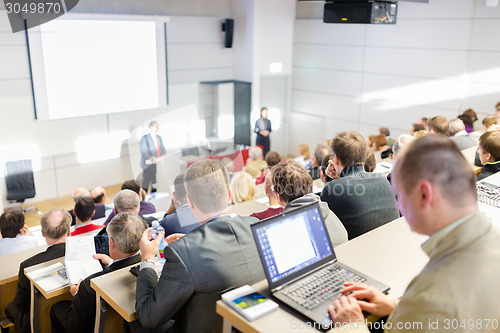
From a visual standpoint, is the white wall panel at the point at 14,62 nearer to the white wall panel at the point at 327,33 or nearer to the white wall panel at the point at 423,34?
the white wall panel at the point at 327,33

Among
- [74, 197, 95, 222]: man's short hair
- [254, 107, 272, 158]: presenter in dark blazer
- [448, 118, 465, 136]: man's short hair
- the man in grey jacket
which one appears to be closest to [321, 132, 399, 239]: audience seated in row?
the man in grey jacket

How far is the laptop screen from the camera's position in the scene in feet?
5.30

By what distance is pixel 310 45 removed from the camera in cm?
957

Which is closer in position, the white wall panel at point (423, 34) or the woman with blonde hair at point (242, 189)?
the woman with blonde hair at point (242, 189)

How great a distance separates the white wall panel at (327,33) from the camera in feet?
28.6

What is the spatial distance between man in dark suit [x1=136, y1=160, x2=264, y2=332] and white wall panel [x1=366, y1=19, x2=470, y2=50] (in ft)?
22.0

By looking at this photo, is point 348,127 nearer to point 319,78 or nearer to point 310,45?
point 319,78

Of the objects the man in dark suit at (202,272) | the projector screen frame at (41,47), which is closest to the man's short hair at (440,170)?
the man in dark suit at (202,272)

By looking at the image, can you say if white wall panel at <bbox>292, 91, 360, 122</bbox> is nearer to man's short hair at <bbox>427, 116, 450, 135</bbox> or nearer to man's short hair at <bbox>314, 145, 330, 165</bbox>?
man's short hair at <bbox>314, 145, 330, 165</bbox>

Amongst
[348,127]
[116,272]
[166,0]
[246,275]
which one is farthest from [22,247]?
[348,127]

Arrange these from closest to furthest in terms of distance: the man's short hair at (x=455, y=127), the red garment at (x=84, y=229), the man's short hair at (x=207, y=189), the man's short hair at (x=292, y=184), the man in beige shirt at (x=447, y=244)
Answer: the man in beige shirt at (x=447, y=244), the man's short hair at (x=207, y=189), the man's short hair at (x=292, y=184), the red garment at (x=84, y=229), the man's short hair at (x=455, y=127)

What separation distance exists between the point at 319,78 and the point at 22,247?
23.7 feet

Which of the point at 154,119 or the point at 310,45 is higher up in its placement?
the point at 310,45

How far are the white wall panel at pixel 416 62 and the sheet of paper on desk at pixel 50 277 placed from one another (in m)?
6.96
